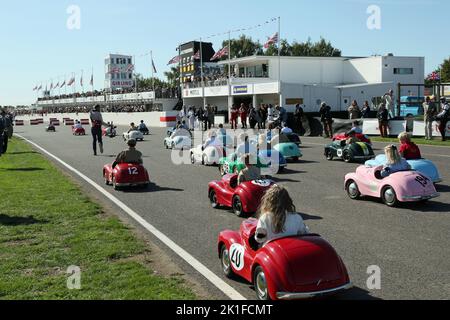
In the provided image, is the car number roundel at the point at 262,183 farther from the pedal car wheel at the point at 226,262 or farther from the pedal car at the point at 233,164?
the pedal car wheel at the point at 226,262

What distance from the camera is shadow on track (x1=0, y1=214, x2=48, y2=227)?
8.59 metres

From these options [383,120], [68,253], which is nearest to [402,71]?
[383,120]

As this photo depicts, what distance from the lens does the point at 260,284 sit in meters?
5.17

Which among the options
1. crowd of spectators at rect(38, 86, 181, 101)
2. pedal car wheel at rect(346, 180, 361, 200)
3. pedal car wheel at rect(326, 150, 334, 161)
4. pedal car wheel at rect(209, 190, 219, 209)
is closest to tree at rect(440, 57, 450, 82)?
crowd of spectators at rect(38, 86, 181, 101)

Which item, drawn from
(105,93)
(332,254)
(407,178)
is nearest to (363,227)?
(407,178)

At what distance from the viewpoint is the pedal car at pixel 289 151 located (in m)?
17.0

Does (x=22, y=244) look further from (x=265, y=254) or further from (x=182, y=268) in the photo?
(x=265, y=254)

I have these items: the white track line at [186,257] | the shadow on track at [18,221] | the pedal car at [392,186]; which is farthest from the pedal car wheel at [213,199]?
the shadow on track at [18,221]

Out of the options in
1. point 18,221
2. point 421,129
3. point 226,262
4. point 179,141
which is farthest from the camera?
point 421,129

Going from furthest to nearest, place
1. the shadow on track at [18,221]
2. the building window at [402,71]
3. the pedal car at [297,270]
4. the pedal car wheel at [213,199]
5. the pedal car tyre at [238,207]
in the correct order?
the building window at [402,71], the pedal car wheel at [213,199], the pedal car tyre at [238,207], the shadow on track at [18,221], the pedal car at [297,270]

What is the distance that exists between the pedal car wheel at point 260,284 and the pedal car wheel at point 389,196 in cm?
522

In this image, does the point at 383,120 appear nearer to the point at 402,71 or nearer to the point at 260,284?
the point at 260,284

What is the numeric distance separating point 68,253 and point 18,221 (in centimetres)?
249
